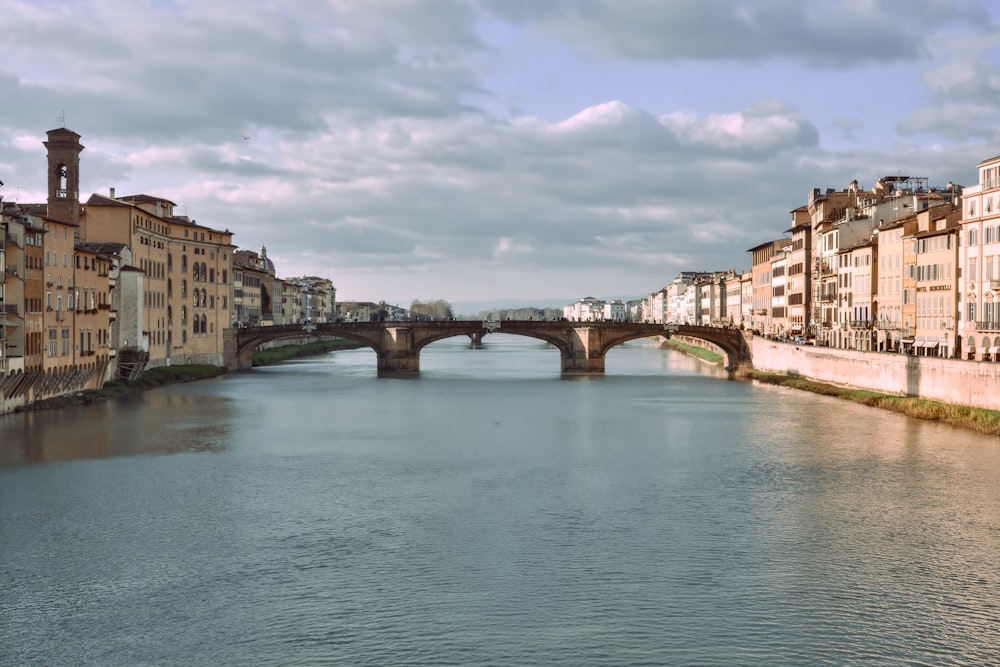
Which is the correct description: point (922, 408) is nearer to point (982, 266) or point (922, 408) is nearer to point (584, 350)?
point (982, 266)

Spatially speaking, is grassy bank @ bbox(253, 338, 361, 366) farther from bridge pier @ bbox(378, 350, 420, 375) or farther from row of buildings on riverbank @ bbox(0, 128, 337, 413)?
bridge pier @ bbox(378, 350, 420, 375)

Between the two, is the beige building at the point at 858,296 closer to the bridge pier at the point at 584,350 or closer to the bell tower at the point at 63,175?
the bridge pier at the point at 584,350

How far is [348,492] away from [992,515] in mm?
17751

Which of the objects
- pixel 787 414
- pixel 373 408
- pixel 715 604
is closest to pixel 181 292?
pixel 373 408

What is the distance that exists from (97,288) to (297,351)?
54.4m

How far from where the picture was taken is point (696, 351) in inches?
4532

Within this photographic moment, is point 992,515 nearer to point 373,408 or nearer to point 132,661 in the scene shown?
point 132,661

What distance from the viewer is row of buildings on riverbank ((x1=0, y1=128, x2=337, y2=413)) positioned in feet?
154

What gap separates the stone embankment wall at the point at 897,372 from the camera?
1698 inches

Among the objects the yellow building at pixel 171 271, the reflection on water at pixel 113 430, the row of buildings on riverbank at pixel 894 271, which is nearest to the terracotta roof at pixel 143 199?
the yellow building at pixel 171 271

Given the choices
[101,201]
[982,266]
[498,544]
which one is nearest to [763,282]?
[982,266]

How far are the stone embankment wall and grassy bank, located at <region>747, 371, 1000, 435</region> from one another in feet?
1.59

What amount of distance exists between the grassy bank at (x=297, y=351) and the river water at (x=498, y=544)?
49030 mm

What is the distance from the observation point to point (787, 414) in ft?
167
